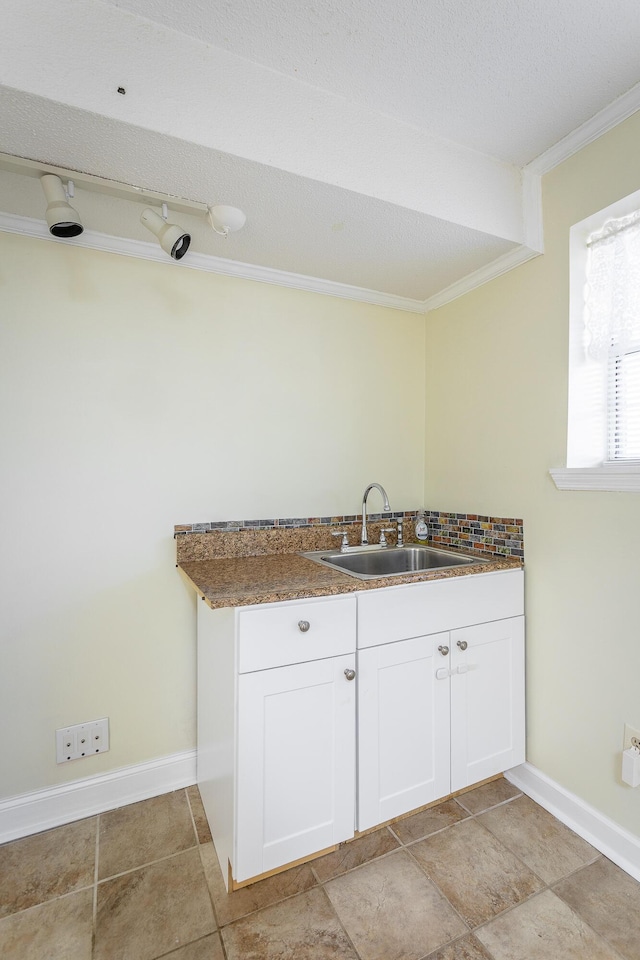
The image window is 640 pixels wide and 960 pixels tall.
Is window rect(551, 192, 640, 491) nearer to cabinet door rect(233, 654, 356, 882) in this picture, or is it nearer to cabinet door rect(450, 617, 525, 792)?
cabinet door rect(450, 617, 525, 792)

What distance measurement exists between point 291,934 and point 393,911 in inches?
11.3

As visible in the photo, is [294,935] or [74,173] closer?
[294,935]

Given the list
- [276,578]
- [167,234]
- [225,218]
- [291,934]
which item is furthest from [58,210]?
[291,934]

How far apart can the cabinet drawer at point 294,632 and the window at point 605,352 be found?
3.10 ft

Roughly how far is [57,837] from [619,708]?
1918mm

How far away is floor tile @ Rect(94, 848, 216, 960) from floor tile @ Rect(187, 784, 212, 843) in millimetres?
87

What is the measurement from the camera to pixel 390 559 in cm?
208

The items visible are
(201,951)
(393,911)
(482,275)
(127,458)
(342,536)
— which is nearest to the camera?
(201,951)

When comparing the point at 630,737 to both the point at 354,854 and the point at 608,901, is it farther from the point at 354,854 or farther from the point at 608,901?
the point at 354,854

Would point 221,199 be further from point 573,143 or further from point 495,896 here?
point 495,896

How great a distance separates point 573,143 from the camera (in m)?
1.51

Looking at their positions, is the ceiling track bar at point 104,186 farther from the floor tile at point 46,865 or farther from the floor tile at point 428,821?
the floor tile at point 428,821

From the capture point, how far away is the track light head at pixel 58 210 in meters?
1.23

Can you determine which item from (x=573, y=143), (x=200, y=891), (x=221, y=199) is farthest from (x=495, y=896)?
(x=573, y=143)
